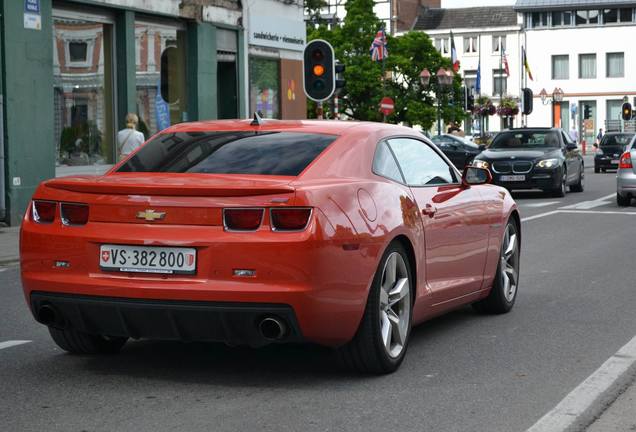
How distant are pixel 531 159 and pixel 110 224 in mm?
22024

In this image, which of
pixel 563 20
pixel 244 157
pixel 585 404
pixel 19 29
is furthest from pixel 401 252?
pixel 563 20

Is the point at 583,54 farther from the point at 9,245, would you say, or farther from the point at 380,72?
the point at 9,245

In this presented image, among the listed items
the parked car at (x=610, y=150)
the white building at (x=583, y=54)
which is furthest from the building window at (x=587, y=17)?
the parked car at (x=610, y=150)

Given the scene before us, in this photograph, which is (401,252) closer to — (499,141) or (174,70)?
(174,70)

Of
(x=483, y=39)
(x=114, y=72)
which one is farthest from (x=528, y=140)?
(x=483, y=39)

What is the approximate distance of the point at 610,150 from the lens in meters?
47.7

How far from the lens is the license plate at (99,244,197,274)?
6.30 m

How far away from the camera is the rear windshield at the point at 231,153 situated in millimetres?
6855

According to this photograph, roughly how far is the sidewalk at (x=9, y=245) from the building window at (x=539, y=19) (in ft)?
311

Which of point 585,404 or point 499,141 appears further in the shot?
point 499,141

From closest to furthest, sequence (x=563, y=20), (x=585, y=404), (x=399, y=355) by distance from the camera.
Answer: (x=585, y=404)
(x=399, y=355)
(x=563, y=20)

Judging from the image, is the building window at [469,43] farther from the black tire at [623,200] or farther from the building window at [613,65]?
the black tire at [623,200]

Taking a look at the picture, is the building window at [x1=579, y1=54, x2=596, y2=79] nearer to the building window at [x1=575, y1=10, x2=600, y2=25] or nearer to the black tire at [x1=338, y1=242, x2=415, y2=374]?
the building window at [x1=575, y1=10, x2=600, y2=25]

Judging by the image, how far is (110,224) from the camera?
6504mm
